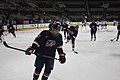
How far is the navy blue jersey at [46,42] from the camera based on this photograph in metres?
3.19

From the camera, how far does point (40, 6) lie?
32.6 m

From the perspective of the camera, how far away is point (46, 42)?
10.5 feet

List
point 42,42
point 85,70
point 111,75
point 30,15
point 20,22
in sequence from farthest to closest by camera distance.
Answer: point 30,15, point 20,22, point 85,70, point 111,75, point 42,42

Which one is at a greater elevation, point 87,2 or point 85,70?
point 87,2

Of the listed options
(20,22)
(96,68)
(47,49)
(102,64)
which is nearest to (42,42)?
(47,49)

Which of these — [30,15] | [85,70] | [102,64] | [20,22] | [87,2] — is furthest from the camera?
[87,2]

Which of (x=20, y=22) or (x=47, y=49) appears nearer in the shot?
(x=47, y=49)

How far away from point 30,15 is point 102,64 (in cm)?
2244

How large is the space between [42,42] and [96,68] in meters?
2.28

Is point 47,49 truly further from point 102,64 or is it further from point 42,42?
point 102,64

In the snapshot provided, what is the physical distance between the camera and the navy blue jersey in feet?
10.5

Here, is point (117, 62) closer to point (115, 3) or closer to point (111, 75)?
point (111, 75)

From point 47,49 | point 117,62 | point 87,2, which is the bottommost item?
point 117,62

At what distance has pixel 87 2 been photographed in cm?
3189
